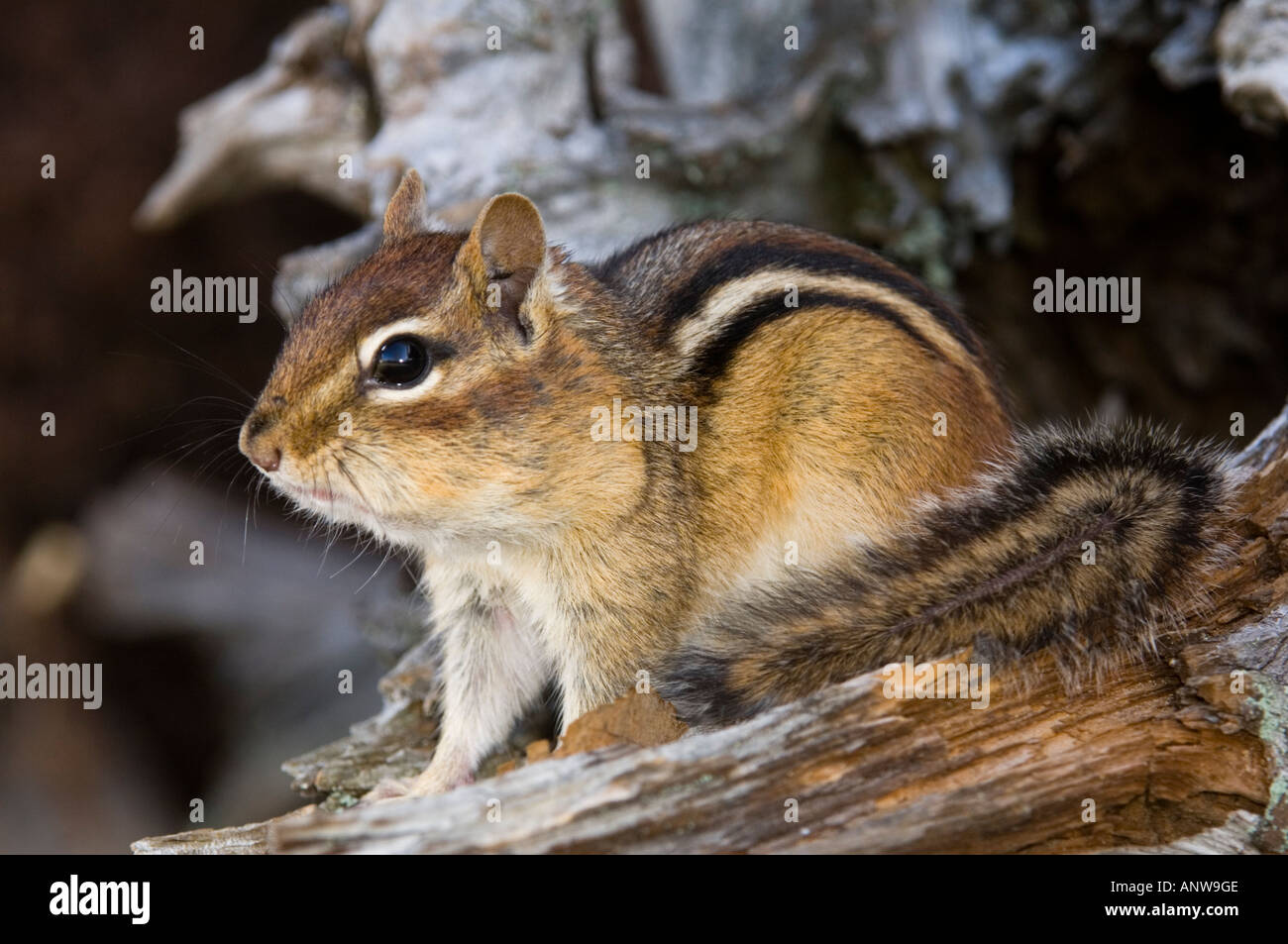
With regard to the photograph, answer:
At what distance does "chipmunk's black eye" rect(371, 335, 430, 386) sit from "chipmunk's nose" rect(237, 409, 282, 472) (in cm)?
25

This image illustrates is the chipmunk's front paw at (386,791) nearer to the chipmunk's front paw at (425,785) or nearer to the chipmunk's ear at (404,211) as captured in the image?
the chipmunk's front paw at (425,785)

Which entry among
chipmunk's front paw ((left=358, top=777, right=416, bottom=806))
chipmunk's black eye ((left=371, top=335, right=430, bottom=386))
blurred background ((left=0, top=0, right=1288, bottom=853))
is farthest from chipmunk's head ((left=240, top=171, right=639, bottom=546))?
blurred background ((left=0, top=0, right=1288, bottom=853))

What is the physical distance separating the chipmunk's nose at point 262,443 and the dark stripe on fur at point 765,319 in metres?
1.03

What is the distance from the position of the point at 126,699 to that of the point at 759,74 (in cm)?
426

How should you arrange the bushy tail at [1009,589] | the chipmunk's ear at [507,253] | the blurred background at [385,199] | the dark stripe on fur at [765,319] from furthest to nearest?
the blurred background at [385,199], the dark stripe on fur at [765,319], the chipmunk's ear at [507,253], the bushy tail at [1009,589]

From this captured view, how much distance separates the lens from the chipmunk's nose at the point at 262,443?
100 inches

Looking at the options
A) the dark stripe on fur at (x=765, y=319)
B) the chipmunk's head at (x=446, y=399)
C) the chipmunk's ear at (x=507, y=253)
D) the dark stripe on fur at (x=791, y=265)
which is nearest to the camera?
the chipmunk's head at (x=446, y=399)

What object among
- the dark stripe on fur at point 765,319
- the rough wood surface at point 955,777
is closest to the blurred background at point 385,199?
the dark stripe on fur at point 765,319

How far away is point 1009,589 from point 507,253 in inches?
51.7

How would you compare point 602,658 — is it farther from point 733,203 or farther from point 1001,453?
point 733,203

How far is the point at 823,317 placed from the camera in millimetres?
2969

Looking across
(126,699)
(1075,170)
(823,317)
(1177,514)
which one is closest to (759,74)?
(1075,170)

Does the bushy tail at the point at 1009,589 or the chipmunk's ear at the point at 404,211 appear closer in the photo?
the bushy tail at the point at 1009,589

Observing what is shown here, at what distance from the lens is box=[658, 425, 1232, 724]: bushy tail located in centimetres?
243
